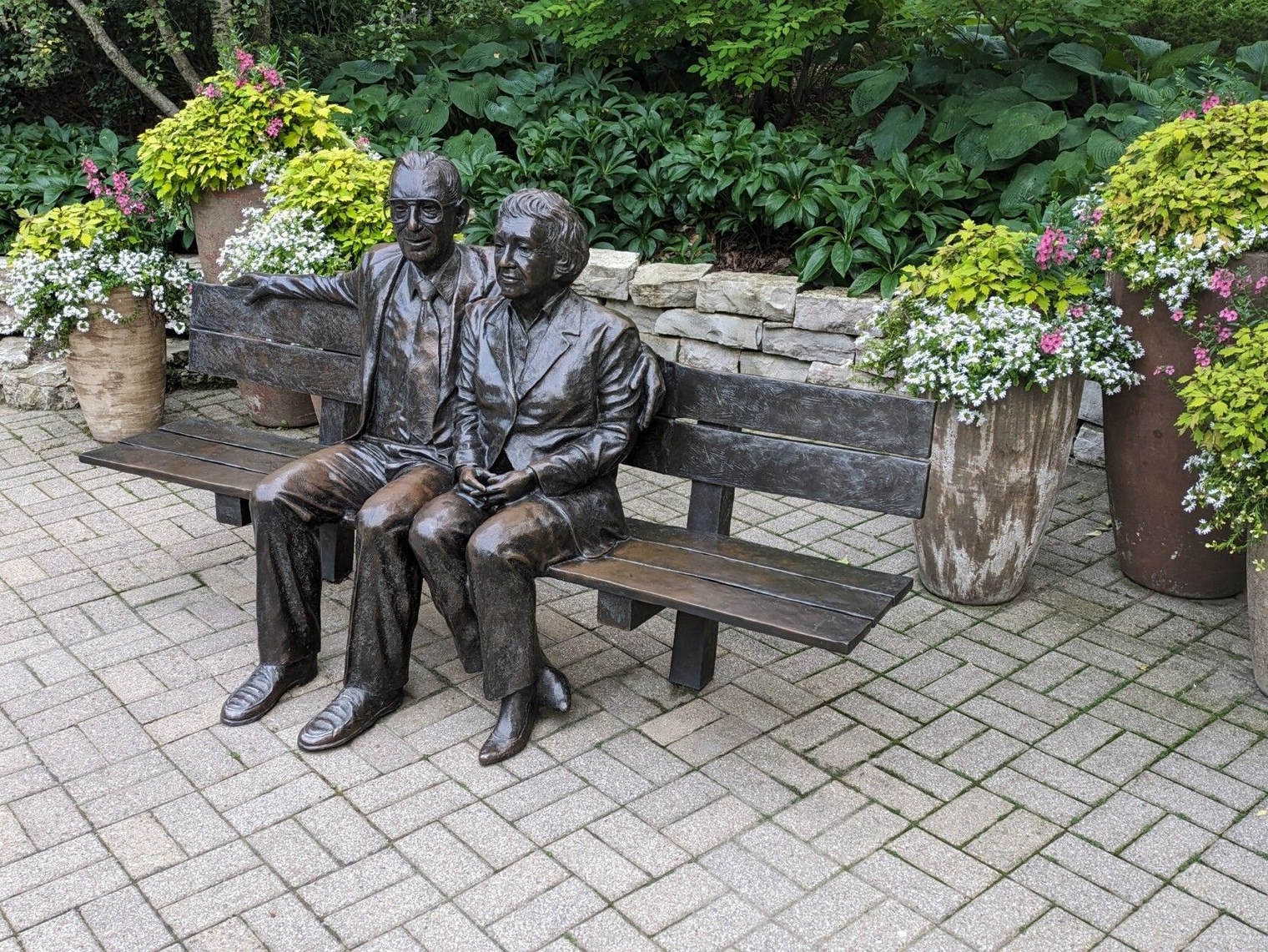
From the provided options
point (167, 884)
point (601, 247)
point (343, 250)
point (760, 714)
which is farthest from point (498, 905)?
point (601, 247)

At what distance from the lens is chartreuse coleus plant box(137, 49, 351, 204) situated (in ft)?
20.4

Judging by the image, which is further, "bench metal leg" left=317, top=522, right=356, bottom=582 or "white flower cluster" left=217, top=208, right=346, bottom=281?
"white flower cluster" left=217, top=208, right=346, bottom=281

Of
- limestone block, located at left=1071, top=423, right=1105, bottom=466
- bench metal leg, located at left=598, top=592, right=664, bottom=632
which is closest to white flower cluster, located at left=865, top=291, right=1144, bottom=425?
bench metal leg, located at left=598, top=592, right=664, bottom=632

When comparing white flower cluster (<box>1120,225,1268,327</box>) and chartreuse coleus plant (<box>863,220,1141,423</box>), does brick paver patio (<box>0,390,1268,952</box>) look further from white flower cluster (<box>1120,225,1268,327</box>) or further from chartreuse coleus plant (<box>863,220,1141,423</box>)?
white flower cluster (<box>1120,225,1268,327</box>)

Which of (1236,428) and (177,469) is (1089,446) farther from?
(177,469)

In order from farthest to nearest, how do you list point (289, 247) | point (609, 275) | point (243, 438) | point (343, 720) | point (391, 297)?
1. point (609, 275)
2. point (289, 247)
3. point (243, 438)
4. point (391, 297)
5. point (343, 720)

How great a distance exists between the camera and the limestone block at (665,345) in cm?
662

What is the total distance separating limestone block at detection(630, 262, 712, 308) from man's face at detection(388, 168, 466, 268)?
2.41 m

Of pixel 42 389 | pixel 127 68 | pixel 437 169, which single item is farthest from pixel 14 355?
pixel 437 169

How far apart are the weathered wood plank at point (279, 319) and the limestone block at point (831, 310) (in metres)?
2.28

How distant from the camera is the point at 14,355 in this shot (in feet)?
23.1

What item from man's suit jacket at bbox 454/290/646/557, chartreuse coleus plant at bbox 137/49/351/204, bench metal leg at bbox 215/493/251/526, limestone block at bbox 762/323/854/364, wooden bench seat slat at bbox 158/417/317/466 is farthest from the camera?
chartreuse coleus plant at bbox 137/49/351/204

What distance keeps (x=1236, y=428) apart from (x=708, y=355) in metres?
3.06

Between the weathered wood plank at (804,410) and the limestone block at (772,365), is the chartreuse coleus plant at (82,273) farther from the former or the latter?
the weathered wood plank at (804,410)
